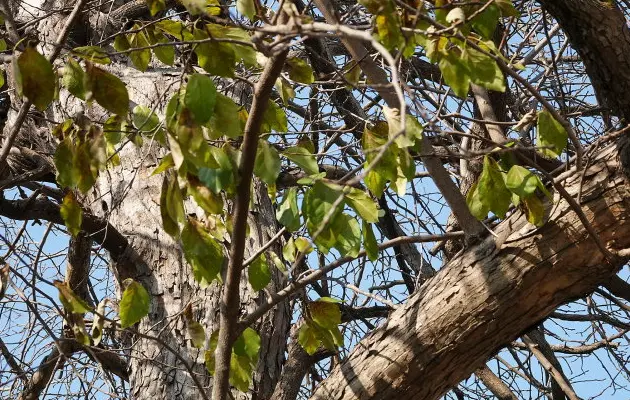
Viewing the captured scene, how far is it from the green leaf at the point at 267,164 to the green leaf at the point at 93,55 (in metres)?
0.47

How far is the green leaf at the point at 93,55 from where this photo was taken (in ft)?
7.06

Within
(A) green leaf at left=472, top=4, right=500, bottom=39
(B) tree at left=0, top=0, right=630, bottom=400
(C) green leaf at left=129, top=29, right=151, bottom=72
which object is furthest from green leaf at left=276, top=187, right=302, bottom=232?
(C) green leaf at left=129, top=29, right=151, bottom=72

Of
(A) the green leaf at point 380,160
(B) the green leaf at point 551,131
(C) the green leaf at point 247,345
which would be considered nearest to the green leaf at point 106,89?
(A) the green leaf at point 380,160

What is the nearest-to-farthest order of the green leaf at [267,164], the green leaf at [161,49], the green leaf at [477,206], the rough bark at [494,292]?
the green leaf at [267,164]
the green leaf at [477,206]
the rough bark at [494,292]
the green leaf at [161,49]

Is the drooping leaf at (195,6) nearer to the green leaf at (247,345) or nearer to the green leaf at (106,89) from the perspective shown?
the green leaf at (106,89)

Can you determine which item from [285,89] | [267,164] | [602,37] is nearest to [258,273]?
[267,164]

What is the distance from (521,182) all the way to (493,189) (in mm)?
121

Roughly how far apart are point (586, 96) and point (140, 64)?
3.21 m

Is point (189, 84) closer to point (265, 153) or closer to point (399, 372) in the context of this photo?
point (265, 153)

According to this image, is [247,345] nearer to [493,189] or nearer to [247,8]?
[493,189]

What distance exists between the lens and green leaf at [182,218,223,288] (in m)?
2.15

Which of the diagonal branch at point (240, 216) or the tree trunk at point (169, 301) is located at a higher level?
the tree trunk at point (169, 301)

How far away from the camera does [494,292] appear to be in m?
2.39

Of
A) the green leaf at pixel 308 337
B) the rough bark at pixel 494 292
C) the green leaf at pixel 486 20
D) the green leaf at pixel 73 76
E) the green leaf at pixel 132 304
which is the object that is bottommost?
the rough bark at pixel 494 292
